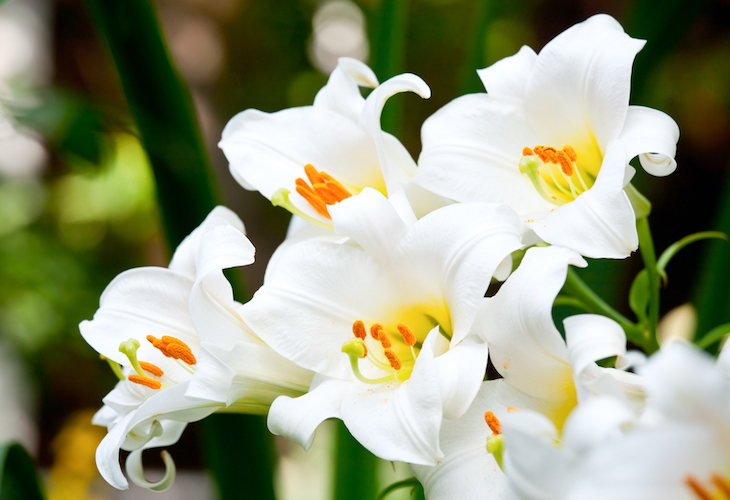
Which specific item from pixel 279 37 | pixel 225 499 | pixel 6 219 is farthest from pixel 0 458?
pixel 279 37

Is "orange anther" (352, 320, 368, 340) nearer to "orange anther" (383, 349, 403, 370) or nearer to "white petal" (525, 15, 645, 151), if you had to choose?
"orange anther" (383, 349, 403, 370)

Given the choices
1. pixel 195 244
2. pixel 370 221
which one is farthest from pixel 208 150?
pixel 370 221

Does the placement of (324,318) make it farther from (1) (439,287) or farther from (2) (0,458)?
(2) (0,458)

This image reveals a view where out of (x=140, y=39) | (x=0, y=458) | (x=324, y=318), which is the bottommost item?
(x=0, y=458)

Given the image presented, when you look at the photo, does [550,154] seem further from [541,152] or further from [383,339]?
[383,339]

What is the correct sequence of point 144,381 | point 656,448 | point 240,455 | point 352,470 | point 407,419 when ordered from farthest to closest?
point 352,470 < point 240,455 < point 144,381 < point 407,419 < point 656,448

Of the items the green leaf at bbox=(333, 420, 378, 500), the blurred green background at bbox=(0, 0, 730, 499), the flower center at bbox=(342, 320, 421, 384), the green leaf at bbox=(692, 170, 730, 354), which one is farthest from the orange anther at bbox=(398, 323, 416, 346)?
the blurred green background at bbox=(0, 0, 730, 499)

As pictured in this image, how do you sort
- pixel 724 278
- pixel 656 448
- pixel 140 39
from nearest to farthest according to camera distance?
pixel 656 448
pixel 140 39
pixel 724 278
